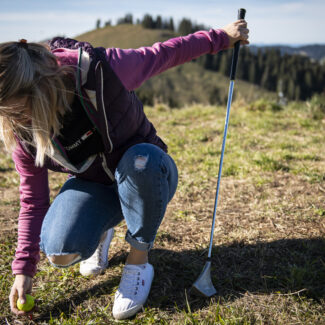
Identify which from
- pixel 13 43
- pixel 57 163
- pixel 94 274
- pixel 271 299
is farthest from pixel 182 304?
pixel 13 43

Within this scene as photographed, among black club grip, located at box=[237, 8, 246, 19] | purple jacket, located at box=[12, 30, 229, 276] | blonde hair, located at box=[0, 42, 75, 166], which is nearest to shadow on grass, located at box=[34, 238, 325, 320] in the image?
purple jacket, located at box=[12, 30, 229, 276]

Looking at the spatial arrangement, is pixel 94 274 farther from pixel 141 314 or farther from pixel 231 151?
pixel 231 151

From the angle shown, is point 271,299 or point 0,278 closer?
point 271,299

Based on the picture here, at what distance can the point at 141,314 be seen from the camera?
7.10 feet

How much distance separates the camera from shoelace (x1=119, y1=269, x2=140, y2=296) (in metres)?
2.20

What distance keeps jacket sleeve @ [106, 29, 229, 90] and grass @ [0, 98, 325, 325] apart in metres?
1.37

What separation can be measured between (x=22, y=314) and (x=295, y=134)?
183 inches

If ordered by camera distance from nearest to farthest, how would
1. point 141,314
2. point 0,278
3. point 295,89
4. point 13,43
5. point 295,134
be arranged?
A: point 13,43 < point 141,314 < point 0,278 < point 295,134 < point 295,89

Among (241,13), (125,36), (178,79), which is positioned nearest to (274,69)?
(178,79)

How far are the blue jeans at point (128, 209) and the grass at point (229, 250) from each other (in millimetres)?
418

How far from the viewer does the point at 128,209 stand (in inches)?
84.5

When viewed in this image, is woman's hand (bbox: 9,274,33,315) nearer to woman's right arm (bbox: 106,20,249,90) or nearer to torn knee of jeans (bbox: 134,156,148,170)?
torn knee of jeans (bbox: 134,156,148,170)

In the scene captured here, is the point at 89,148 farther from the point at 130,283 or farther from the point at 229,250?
the point at 229,250

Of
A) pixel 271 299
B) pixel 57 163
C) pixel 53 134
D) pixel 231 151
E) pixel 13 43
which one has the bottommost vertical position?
pixel 271 299
